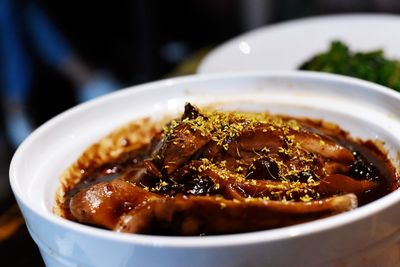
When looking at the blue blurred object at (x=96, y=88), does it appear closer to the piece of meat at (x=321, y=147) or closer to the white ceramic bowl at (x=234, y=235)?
the white ceramic bowl at (x=234, y=235)

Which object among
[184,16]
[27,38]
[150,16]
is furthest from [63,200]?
[184,16]

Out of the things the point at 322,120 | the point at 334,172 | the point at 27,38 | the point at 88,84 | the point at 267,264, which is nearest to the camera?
the point at 267,264

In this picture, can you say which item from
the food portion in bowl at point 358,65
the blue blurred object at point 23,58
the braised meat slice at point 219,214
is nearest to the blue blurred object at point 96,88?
the blue blurred object at point 23,58

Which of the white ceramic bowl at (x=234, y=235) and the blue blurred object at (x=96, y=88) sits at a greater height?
the white ceramic bowl at (x=234, y=235)

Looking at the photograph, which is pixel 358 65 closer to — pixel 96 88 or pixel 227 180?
pixel 227 180

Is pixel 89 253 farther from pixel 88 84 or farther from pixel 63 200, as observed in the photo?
pixel 88 84

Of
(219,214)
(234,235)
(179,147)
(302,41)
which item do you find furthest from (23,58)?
(234,235)

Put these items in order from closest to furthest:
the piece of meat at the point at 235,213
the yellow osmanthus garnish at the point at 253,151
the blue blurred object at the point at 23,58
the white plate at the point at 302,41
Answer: the piece of meat at the point at 235,213 → the yellow osmanthus garnish at the point at 253,151 → the white plate at the point at 302,41 → the blue blurred object at the point at 23,58

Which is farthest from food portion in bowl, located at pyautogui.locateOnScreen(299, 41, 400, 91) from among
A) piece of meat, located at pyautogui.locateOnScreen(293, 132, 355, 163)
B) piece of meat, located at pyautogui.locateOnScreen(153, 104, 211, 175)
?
piece of meat, located at pyautogui.locateOnScreen(153, 104, 211, 175)
